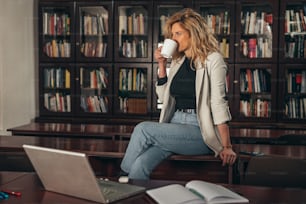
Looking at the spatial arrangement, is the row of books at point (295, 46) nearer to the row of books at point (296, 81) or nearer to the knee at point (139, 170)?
the row of books at point (296, 81)

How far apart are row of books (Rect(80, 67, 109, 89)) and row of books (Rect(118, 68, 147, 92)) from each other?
16cm

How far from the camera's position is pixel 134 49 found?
4004 millimetres

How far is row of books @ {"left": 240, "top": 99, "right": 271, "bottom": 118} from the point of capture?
3785 millimetres

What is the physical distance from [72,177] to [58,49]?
10.3ft

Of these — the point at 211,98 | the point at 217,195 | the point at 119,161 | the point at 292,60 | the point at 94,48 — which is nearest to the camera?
the point at 217,195

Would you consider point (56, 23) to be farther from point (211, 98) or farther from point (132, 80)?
point (211, 98)

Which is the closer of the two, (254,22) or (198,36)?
(198,36)

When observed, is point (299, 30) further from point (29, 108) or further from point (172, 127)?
point (29, 108)

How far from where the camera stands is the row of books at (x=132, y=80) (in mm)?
4000

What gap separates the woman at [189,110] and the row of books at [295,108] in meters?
1.93

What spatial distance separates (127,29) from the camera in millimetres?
4016

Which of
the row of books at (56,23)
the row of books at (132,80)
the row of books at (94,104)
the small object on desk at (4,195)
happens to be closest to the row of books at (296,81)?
the row of books at (132,80)

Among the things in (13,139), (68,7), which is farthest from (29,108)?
(13,139)

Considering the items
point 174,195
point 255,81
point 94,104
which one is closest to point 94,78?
point 94,104
